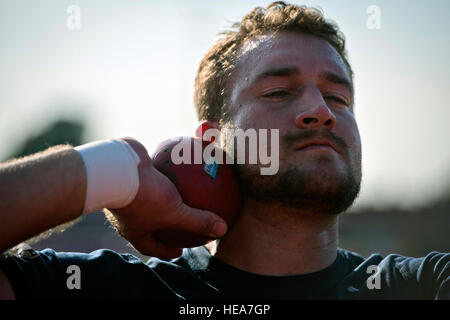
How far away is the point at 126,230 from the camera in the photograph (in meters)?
2.28

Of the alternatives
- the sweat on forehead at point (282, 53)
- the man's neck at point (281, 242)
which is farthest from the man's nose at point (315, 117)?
the man's neck at point (281, 242)

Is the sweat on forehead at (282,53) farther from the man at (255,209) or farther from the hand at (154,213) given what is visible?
the hand at (154,213)

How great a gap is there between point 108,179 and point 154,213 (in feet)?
0.77

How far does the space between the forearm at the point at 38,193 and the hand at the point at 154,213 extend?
229mm

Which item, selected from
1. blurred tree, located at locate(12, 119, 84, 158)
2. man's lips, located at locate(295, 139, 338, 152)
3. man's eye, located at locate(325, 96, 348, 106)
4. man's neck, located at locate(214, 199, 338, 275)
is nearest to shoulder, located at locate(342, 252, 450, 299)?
man's neck, located at locate(214, 199, 338, 275)

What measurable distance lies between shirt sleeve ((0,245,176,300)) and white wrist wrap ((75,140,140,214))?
48cm

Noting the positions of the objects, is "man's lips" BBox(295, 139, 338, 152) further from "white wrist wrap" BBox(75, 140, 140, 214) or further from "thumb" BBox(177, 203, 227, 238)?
"white wrist wrap" BBox(75, 140, 140, 214)

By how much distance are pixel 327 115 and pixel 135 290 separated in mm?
1281

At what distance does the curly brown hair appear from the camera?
3.06 m

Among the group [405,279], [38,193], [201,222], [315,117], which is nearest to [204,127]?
[315,117]

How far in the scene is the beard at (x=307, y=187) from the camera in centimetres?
248

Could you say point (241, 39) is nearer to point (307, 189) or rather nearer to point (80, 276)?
point (307, 189)
